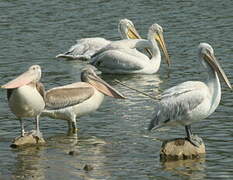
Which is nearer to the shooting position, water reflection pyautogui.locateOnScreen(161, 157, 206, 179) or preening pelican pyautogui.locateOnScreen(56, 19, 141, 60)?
water reflection pyautogui.locateOnScreen(161, 157, 206, 179)

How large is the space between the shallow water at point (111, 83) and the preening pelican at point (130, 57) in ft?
0.81

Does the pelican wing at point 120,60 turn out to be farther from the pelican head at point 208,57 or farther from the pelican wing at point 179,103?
the pelican wing at point 179,103

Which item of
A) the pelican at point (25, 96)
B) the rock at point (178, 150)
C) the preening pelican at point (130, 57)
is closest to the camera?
the rock at point (178, 150)

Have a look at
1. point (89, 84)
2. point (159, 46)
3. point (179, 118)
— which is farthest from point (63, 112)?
point (159, 46)

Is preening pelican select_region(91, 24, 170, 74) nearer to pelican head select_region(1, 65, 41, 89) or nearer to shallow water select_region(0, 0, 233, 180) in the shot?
shallow water select_region(0, 0, 233, 180)

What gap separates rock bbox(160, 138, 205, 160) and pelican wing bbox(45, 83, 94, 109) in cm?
209

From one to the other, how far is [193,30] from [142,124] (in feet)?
27.1

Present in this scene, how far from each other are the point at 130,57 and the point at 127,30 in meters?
2.18

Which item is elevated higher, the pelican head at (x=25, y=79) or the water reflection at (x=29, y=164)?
the pelican head at (x=25, y=79)

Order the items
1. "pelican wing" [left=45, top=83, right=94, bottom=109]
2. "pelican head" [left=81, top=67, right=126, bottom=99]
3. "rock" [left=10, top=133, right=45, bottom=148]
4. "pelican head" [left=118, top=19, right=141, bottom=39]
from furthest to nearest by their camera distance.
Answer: "pelican head" [left=118, top=19, right=141, bottom=39], "pelican head" [left=81, top=67, right=126, bottom=99], "pelican wing" [left=45, top=83, right=94, bottom=109], "rock" [left=10, top=133, right=45, bottom=148]

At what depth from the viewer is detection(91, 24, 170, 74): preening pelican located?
18.4 m

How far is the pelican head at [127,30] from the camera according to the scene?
2055 cm

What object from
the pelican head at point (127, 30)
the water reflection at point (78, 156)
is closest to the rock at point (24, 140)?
the water reflection at point (78, 156)

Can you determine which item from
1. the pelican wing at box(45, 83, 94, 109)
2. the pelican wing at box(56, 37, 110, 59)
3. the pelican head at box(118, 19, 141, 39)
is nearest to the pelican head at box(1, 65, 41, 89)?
the pelican wing at box(45, 83, 94, 109)
